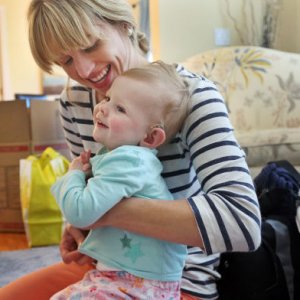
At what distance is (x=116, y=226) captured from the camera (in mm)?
738

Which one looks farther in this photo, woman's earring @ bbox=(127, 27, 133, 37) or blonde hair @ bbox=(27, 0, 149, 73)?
woman's earring @ bbox=(127, 27, 133, 37)

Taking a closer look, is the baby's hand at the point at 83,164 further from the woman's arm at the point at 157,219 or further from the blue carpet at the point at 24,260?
the blue carpet at the point at 24,260

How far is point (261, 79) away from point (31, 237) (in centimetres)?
156

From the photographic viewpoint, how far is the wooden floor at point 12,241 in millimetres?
2406

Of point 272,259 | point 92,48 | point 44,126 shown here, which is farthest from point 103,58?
point 44,126

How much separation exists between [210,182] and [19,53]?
5.08 m

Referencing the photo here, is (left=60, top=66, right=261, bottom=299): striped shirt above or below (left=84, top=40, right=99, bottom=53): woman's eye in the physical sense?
below

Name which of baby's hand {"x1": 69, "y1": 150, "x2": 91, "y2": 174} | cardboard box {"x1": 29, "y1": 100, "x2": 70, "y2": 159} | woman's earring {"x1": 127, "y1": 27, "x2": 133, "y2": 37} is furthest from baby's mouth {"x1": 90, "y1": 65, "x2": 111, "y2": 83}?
cardboard box {"x1": 29, "y1": 100, "x2": 70, "y2": 159}

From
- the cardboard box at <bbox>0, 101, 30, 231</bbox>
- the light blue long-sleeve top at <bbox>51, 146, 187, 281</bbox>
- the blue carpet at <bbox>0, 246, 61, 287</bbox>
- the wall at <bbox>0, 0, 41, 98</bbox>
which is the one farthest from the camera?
the wall at <bbox>0, 0, 41, 98</bbox>

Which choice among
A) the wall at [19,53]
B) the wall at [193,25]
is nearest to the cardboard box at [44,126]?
the wall at [193,25]

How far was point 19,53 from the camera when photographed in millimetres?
5312

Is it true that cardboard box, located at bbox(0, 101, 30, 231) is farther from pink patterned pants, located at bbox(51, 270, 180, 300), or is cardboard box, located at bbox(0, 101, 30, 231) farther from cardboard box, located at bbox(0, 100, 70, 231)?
pink patterned pants, located at bbox(51, 270, 180, 300)

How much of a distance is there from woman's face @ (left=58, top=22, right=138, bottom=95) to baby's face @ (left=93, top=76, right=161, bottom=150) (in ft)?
0.56

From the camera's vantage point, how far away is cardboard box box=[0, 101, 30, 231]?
8.37ft
